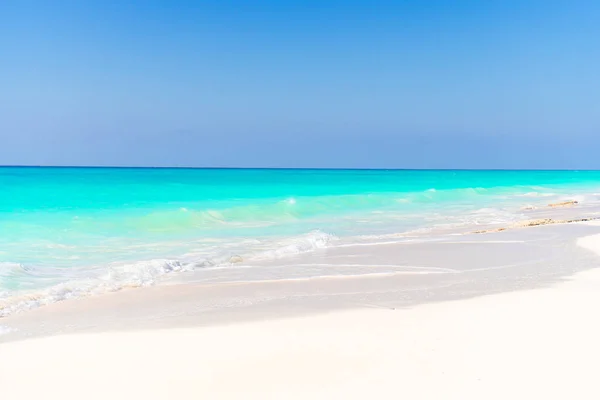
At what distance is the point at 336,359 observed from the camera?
4.15 meters

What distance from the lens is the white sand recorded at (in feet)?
11.9

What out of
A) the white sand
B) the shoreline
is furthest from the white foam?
the white sand

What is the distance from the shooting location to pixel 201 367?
4.02m

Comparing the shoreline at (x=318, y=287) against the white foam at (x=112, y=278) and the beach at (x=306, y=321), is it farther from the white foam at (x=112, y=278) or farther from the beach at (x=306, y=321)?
the white foam at (x=112, y=278)

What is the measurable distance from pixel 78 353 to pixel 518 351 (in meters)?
3.41

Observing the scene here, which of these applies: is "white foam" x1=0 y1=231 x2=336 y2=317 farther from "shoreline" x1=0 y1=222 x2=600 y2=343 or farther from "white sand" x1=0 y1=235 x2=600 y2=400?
"white sand" x1=0 y1=235 x2=600 y2=400

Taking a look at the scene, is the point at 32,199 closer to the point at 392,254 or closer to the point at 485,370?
the point at 392,254

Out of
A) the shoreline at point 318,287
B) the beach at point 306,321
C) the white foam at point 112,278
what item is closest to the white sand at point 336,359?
the beach at point 306,321

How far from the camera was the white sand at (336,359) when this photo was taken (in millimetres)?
3627

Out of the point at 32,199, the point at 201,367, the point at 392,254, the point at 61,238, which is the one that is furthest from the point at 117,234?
the point at 32,199

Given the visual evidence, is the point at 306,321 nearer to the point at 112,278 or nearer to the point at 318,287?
the point at 318,287

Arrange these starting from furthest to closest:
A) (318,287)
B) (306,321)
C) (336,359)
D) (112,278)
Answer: (112,278), (318,287), (306,321), (336,359)

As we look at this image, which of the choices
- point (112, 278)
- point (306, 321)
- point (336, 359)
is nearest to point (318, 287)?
point (306, 321)

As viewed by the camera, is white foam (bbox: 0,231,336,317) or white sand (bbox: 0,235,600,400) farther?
white foam (bbox: 0,231,336,317)
